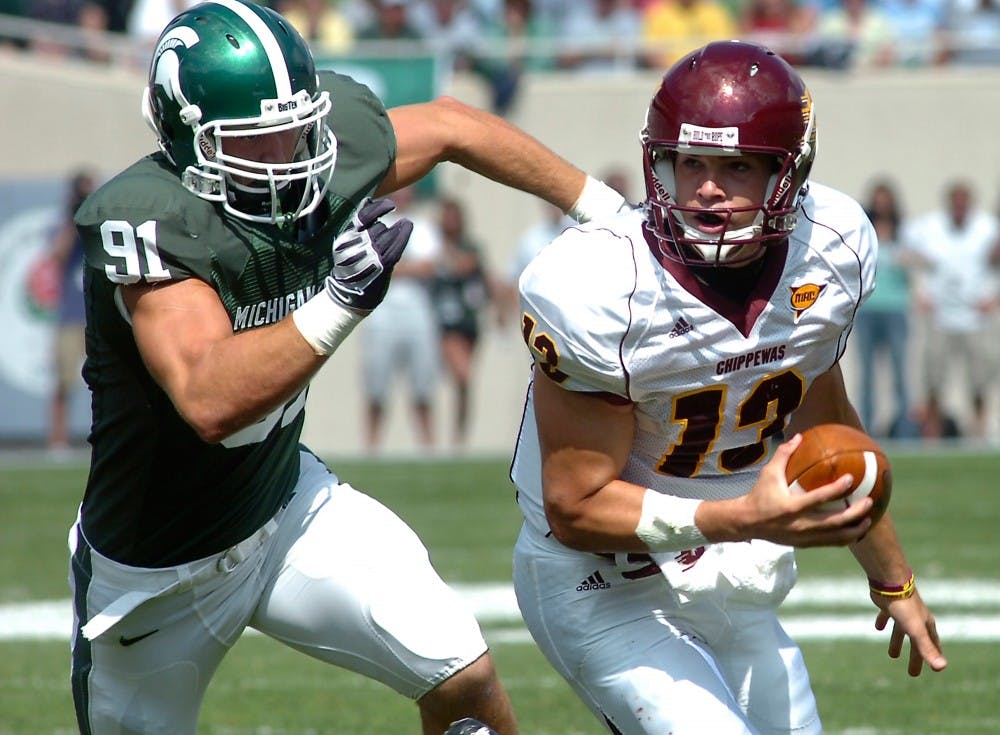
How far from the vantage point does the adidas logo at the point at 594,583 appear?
302cm

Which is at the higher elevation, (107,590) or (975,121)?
(107,590)

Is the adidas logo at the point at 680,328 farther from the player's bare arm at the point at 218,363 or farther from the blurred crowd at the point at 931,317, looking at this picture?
the blurred crowd at the point at 931,317

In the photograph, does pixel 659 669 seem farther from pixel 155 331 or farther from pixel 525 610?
pixel 155 331

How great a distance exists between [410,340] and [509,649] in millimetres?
5352

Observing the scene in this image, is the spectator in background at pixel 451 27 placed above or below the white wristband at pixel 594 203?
below

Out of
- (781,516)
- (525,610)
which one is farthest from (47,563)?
(781,516)

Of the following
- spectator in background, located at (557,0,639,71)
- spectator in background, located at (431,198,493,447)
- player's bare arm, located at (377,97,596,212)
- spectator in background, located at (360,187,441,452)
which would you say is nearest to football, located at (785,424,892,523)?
player's bare arm, located at (377,97,596,212)

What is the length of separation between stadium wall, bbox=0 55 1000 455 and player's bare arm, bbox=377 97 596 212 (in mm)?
8926

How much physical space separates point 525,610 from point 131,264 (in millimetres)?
1043

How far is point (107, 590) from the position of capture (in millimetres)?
3350

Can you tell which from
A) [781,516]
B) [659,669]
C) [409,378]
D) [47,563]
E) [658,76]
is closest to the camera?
[781,516]

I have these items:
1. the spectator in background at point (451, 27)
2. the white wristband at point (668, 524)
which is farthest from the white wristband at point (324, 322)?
the spectator in background at point (451, 27)

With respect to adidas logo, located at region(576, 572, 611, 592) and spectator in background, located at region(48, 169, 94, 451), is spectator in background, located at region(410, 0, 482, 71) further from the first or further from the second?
adidas logo, located at region(576, 572, 611, 592)

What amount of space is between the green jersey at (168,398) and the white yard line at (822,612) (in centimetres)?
257
